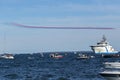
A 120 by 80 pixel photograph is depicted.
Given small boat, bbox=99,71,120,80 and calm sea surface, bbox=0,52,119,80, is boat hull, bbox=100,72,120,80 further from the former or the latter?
calm sea surface, bbox=0,52,119,80

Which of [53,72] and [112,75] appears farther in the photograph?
[53,72]

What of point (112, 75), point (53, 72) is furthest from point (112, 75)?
point (53, 72)

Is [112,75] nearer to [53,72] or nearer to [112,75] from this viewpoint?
[112,75]

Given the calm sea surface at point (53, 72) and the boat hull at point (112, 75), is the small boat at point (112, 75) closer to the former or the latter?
the boat hull at point (112, 75)

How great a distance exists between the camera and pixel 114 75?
50.8 meters

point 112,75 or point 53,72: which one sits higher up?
point 53,72

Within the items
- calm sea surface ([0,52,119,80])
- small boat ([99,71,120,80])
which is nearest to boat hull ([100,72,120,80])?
small boat ([99,71,120,80])

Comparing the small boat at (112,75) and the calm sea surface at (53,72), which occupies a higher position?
the calm sea surface at (53,72)

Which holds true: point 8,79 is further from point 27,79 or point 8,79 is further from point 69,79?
point 69,79

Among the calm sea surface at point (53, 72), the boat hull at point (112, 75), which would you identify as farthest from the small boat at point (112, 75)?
the calm sea surface at point (53, 72)

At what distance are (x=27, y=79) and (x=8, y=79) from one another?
8.40 feet

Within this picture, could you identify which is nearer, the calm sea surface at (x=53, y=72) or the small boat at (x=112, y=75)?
the small boat at (x=112, y=75)

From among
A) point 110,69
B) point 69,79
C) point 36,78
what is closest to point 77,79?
point 69,79

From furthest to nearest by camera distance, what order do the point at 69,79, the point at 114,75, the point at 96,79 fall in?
the point at 69,79 → the point at 96,79 → the point at 114,75
